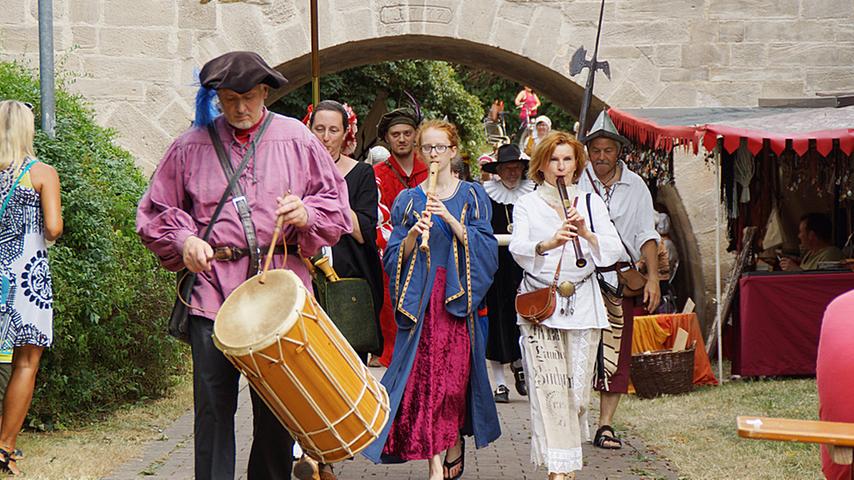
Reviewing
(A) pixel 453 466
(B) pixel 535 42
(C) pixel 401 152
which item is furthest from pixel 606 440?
(B) pixel 535 42

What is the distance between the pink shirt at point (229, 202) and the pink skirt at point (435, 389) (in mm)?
1705

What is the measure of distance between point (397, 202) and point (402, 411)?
3.59ft

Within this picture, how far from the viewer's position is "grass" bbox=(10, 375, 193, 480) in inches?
259

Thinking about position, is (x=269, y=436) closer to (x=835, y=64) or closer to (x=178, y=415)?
(x=178, y=415)

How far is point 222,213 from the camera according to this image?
15.0 ft

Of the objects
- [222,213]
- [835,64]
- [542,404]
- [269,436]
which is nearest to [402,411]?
[542,404]

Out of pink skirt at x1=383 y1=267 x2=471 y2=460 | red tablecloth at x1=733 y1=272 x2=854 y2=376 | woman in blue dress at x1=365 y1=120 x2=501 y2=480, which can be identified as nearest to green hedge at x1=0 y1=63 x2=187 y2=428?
woman in blue dress at x1=365 y1=120 x2=501 y2=480

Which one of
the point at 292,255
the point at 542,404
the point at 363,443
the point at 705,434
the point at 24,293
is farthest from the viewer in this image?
the point at 705,434

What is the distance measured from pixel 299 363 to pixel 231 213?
776 millimetres

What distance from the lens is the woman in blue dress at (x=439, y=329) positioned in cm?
636

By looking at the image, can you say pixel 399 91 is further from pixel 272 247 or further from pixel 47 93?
pixel 272 247

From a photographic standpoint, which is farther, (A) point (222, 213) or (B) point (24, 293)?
(B) point (24, 293)

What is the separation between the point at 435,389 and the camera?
6383 millimetres

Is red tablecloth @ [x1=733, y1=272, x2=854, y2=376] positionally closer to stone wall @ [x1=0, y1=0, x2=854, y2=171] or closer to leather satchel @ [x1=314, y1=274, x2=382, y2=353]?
stone wall @ [x1=0, y1=0, x2=854, y2=171]
